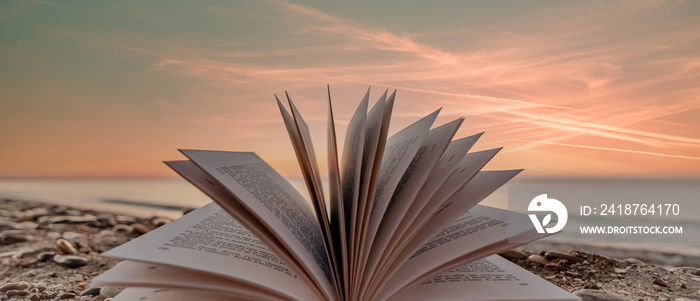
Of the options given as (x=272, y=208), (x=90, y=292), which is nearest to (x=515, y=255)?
(x=272, y=208)

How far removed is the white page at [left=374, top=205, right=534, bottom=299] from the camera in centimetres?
82

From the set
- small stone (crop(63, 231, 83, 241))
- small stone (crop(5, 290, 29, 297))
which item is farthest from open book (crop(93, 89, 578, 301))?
small stone (crop(63, 231, 83, 241))

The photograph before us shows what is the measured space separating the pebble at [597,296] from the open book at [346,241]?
446 mm

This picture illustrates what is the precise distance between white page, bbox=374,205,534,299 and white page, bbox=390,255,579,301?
0.14 feet

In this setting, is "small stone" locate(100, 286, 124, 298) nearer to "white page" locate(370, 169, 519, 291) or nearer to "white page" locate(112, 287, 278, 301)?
"white page" locate(112, 287, 278, 301)

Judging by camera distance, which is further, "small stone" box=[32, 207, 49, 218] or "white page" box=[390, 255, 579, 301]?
"small stone" box=[32, 207, 49, 218]

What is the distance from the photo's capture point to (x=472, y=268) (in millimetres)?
996

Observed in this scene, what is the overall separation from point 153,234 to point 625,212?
10.6 ft

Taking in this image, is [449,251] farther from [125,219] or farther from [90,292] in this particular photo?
[125,219]

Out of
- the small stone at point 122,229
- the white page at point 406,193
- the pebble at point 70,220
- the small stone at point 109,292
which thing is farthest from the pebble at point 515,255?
the pebble at point 70,220

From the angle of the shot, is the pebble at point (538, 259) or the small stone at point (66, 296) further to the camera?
the pebble at point (538, 259)

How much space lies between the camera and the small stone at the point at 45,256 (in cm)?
Answer: 174

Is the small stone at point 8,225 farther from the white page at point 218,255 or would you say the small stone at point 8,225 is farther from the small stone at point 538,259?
the small stone at point 538,259

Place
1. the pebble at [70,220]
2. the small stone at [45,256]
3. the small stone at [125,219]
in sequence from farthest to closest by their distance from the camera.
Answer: the small stone at [125,219], the pebble at [70,220], the small stone at [45,256]
